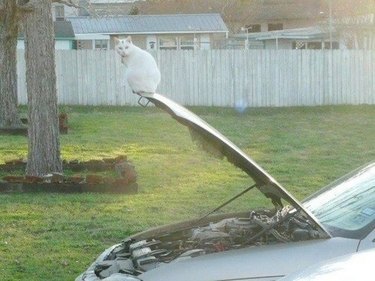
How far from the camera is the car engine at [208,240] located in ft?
18.6

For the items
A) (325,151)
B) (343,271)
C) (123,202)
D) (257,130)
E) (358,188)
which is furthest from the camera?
(257,130)

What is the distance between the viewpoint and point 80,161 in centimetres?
1570

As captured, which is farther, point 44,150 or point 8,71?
point 8,71

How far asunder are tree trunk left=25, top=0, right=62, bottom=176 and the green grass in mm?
1312

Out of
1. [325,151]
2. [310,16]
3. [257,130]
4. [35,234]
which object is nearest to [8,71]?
[257,130]

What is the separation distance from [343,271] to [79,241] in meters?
6.52

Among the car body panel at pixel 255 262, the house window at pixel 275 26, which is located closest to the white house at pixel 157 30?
the house window at pixel 275 26

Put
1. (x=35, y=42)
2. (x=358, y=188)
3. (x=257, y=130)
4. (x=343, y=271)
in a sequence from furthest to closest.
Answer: (x=257, y=130), (x=35, y=42), (x=358, y=188), (x=343, y=271)

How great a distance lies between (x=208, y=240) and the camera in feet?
19.5

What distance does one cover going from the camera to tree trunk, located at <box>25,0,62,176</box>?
13.9m

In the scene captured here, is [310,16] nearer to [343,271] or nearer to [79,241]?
[79,241]

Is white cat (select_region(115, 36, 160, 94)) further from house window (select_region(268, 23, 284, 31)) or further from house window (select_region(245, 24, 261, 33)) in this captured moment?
house window (select_region(245, 24, 261, 33))

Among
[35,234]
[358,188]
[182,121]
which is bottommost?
[35,234]

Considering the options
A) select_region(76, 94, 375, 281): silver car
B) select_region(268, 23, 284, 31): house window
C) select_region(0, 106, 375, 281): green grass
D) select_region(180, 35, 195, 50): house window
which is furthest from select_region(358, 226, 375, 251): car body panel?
select_region(268, 23, 284, 31): house window
